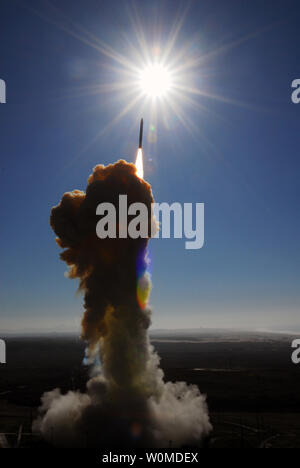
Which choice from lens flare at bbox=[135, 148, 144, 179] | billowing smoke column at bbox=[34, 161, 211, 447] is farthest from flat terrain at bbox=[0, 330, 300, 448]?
lens flare at bbox=[135, 148, 144, 179]

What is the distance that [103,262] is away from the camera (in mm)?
60406

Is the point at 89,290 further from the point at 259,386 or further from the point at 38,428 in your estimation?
the point at 259,386

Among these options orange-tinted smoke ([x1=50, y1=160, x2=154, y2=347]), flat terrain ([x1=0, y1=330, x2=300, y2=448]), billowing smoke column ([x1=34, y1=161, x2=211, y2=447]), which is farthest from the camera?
flat terrain ([x1=0, y1=330, x2=300, y2=448])

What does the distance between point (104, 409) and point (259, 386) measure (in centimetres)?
7228

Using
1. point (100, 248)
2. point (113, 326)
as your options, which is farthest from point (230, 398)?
point (100, 248)

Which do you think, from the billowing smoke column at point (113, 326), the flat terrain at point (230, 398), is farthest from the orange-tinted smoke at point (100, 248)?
the flat terrain at point (230, 398)

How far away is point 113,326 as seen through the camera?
6025cm

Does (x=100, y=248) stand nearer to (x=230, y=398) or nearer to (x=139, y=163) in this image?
(x=139, y=163)

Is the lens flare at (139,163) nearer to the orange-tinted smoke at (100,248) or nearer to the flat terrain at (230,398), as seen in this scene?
the orange-tinted smoke at (100,248)

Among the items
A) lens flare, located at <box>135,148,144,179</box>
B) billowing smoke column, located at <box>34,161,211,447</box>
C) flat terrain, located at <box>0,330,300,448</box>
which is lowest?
flat terrain, located at <box>0,330,300,448</box>

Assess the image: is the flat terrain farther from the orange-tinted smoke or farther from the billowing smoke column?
the orange-tinted smoke

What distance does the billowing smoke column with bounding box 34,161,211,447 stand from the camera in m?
56.2

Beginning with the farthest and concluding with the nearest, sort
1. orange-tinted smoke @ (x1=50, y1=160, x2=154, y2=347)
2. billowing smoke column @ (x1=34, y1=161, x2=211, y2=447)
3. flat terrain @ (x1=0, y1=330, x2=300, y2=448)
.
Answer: flat terrain @ (x1=0, y1=330, x2=300, y2=448) → orange-tinted smoke @ (x1=50, y1=160, x2=154, y2=347) → billowing smoke column @ (x1=34, y1=161, x2=211, y2=447)
